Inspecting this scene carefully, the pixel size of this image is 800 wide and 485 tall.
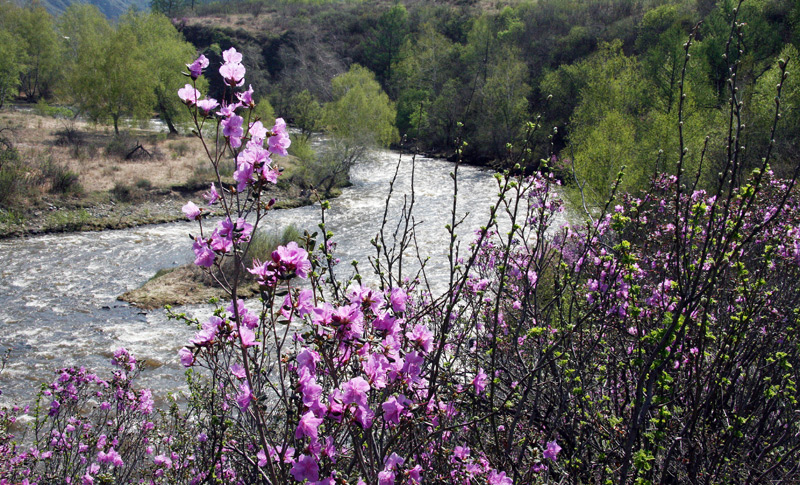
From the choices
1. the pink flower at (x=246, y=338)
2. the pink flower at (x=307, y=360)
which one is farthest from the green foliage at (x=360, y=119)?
the pink flower at (x=307, y=360)

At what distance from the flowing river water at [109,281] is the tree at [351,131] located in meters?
3.38

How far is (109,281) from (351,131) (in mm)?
16171

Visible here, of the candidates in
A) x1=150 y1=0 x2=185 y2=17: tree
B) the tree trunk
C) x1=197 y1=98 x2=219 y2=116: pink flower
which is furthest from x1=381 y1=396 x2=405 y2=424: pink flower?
x1=150 y1=0 x2=185 y2=17: tree

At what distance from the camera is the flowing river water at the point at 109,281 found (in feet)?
26.9

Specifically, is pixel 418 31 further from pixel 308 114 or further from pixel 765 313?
pixel 765 313

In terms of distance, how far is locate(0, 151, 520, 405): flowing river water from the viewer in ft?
26.9

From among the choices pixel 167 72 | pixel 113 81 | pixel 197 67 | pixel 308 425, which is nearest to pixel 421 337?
pixel 308 425

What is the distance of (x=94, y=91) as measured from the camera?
25.4 metres

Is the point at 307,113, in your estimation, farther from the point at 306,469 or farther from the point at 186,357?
the point at 306,469

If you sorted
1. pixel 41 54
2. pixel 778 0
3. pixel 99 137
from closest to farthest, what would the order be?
pixel 778 0, pixel 99 137, pixel 41 54

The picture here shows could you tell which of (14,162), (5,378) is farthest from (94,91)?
(5,378)

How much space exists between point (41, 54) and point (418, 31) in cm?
3937

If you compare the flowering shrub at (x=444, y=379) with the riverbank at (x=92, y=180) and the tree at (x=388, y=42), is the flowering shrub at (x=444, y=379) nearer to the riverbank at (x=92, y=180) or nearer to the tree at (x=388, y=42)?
the riverbank at (x=92, y=180)

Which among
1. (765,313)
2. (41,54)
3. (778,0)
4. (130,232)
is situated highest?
(778,0)
